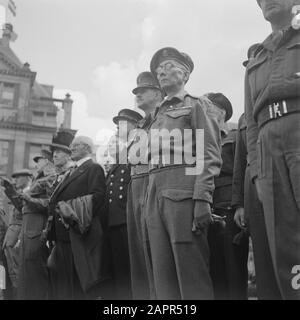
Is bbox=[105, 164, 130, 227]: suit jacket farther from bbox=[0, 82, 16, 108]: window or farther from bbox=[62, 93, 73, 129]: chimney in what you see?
bbox=[0, 82, 16, 108]: window

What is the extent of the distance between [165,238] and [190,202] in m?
0.27

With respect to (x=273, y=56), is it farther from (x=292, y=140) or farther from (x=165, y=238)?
(x=165, y=238)

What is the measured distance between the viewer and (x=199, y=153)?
307cm

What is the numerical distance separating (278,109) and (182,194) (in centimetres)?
81

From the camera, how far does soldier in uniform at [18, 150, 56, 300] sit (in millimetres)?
5070

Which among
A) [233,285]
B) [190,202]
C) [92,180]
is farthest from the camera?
Result: [92,180]

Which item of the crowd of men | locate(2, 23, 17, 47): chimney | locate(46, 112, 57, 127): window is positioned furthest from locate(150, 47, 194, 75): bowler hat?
locate(46, 112, 57, 127): window

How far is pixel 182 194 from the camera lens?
2965 mm

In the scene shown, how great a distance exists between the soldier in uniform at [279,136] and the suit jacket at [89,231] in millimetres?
1855

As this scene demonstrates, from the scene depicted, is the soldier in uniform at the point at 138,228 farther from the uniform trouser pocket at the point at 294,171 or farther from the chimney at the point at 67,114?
the chimney at the point at 67,114

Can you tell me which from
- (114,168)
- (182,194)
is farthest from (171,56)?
(114,168)

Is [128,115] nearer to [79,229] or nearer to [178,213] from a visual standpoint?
[79,229]
